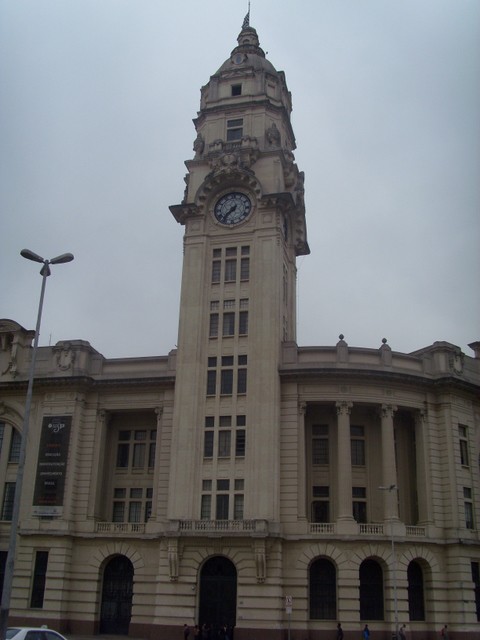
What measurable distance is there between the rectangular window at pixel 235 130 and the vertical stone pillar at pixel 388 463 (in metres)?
27.3

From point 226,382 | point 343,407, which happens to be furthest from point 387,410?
point 226,382

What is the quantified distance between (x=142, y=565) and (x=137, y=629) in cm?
436

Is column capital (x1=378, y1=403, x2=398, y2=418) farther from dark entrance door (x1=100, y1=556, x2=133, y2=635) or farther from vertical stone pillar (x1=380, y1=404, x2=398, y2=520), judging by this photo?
dark entrance door (x1=100, y1=556, x2=133, y2=635)

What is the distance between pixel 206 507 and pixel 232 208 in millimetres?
24557

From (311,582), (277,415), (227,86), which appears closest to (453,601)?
(311,582)

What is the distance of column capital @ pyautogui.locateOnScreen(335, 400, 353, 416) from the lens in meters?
53.2

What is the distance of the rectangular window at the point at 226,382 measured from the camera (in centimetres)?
5488

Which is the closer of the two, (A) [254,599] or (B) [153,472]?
(A) [254,599]

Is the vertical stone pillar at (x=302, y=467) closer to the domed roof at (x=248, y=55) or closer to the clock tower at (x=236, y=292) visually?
the clock tower at (x=236, y=292)

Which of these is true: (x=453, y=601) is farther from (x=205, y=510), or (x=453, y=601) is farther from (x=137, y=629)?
(x=137, y=629)

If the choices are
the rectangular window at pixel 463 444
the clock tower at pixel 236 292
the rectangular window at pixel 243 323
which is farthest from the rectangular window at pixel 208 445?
the rectangular window at pixel 463 444

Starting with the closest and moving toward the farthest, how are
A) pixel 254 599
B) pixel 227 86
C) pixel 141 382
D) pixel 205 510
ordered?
pixel 254 599
pixel 205 510
pixel 141 382
pixel 227 86

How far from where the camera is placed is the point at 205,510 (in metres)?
52.0

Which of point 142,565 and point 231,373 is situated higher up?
point 231,373
